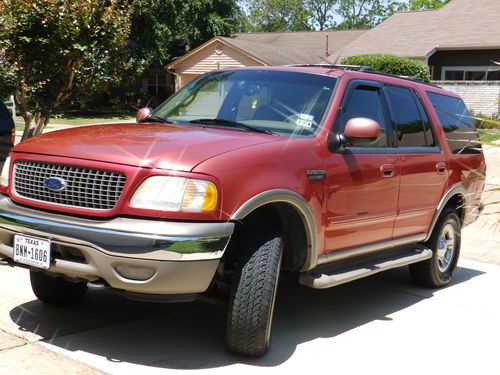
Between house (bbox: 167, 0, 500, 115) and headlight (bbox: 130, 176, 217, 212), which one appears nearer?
headlight (bbox: 130, 176, 217, 212)

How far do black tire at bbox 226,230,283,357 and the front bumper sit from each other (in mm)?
291

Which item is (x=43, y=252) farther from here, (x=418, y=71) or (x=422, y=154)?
(x=418, y=71)

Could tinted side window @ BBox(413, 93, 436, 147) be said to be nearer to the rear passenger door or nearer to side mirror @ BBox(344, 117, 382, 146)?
the rear passenger door

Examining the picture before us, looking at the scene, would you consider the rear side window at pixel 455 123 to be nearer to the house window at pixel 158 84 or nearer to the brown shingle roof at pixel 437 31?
the brown shingle roof at pixel 437 31

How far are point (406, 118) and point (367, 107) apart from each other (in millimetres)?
625

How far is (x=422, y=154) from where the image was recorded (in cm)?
602

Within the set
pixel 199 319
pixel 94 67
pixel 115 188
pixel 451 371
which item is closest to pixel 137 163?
pixel 115 188

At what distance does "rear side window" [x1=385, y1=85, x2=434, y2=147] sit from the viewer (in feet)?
19.4

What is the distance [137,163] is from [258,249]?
0.96 m

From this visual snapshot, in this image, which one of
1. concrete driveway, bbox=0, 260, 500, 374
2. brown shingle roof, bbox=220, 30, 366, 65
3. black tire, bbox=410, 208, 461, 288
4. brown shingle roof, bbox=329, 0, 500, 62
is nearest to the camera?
concrete driveway, bbox=0, 260, 500, 374

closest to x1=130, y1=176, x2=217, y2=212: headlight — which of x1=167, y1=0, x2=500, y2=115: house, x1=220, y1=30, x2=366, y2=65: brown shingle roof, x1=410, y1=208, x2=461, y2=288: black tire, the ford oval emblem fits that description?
the ford oval emblem

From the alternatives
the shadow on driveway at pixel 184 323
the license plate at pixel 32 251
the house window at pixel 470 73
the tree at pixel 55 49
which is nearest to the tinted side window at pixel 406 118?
the shadow on driveway at pixel 184 323

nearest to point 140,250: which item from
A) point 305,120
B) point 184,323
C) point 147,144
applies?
point 147,144

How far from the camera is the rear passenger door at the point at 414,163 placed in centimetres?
577
